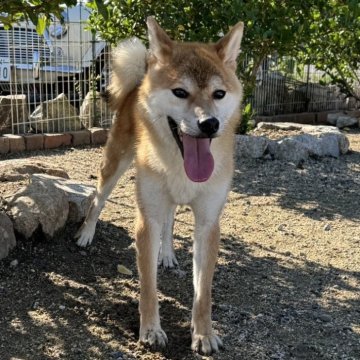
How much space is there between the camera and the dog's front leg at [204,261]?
3.39 m

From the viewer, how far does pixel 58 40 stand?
29.7ft

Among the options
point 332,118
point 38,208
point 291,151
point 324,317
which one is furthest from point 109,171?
point 332,118

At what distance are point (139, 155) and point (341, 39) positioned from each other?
23.4 ft

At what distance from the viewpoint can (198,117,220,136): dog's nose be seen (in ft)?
9.86

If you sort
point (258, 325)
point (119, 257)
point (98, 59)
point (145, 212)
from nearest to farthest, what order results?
point (145, 212) → point (258, 325) → point (119, 257) → point (98, 59)

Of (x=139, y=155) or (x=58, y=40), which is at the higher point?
(x=58, y=40)

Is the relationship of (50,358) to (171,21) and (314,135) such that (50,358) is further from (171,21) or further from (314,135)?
Answer: (314,135)

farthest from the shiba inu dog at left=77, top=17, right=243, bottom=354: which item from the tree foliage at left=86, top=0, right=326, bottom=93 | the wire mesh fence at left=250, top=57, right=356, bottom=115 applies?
the wire mesh fence at left=250, top=57, right=356, bottom=115

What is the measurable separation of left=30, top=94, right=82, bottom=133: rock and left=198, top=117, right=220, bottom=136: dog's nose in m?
6.15

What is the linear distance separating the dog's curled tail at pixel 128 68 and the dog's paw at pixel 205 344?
1939 millimetres

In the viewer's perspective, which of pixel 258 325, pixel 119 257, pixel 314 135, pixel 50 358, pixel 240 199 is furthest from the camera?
pixel 314 135

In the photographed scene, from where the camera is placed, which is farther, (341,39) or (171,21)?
(341,39)

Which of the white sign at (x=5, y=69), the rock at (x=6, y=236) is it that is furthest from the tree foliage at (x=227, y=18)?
the rock at (x=6, y=236)

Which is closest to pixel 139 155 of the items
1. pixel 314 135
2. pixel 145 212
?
pixel 145 212
